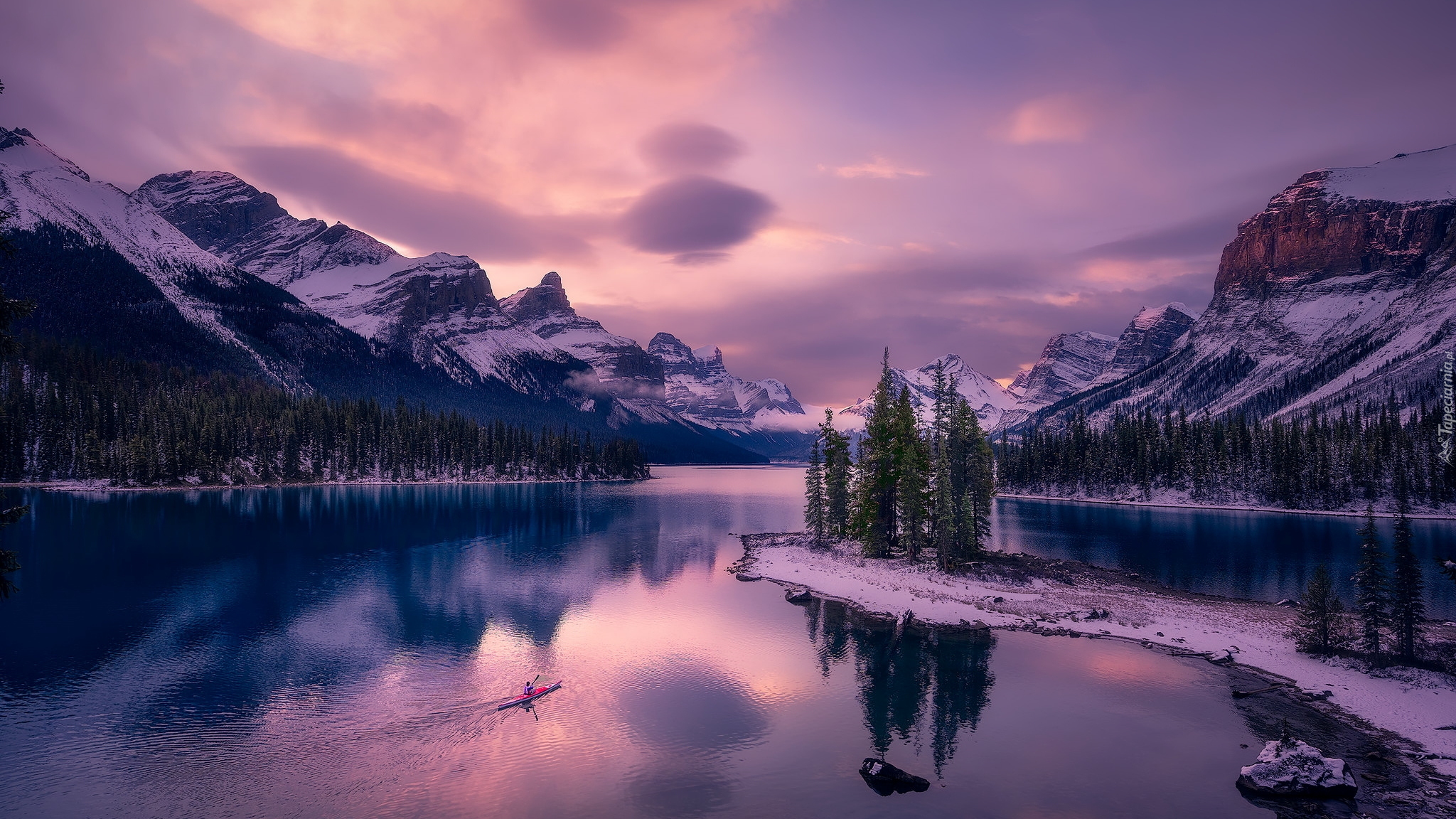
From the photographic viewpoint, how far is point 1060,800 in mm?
25484

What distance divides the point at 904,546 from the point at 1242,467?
428 feet

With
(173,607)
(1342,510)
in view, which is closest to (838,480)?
(173,607)

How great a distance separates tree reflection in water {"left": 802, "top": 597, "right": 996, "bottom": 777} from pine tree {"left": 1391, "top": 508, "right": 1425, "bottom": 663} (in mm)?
20376

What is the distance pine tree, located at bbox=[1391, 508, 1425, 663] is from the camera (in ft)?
114

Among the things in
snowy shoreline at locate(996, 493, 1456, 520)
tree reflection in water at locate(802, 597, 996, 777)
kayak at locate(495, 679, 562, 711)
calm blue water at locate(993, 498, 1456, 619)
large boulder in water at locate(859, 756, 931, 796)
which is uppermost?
kayak at locate(495, 679, 562, 711)

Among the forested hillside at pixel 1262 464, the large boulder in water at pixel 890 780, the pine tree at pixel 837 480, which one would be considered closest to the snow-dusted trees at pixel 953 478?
the pine tree at pixel 837 480

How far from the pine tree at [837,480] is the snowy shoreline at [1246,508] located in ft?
348

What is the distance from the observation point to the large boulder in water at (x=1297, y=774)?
24.8m

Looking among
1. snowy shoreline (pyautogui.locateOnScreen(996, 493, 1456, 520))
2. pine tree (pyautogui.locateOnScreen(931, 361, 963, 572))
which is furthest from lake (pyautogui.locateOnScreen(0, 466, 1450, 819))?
snowy shoreline (pyautogui.locateOnScreen(996, 493, 1456, 520))

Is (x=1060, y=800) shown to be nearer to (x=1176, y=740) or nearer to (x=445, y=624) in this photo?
(x=1176, y=740)

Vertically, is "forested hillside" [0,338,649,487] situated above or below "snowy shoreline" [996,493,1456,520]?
above

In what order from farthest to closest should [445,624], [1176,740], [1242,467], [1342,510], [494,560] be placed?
[1242,467]
[1342,510]
[494,560]
[445,624]
[1176,740]

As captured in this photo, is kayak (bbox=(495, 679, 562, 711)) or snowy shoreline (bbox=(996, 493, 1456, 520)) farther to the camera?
snowy shoreline (bbox=(996, 493, 1456, 520))

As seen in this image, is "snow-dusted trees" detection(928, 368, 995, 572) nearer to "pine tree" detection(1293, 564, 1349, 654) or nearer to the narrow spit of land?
the narrow spit of land
